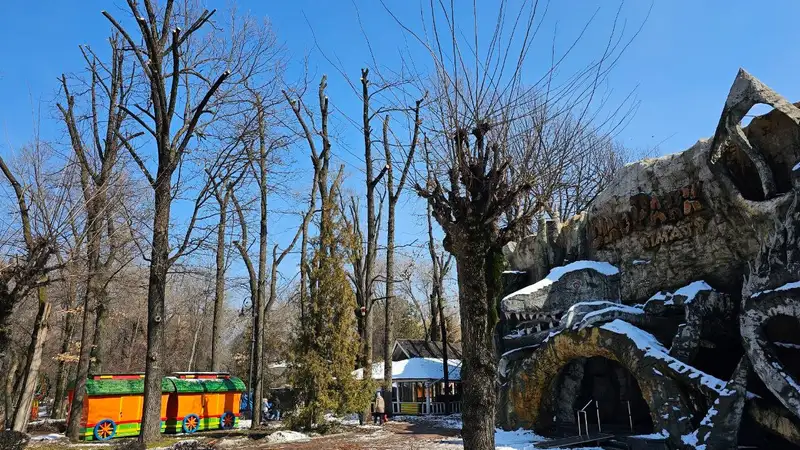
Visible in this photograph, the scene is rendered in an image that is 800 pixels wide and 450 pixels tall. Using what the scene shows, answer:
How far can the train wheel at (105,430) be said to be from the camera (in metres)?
14.9

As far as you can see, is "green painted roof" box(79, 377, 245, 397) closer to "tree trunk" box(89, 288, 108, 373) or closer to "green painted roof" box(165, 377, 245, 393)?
"green painted roof" box(165, 377, 245, 393)

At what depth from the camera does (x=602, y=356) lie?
13.4 meters

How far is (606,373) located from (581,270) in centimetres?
311

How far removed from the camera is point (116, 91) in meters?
17.1

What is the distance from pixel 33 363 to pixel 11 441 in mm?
2140

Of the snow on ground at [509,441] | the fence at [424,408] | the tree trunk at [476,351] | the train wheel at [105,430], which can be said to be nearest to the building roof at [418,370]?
the fence at [424,408]

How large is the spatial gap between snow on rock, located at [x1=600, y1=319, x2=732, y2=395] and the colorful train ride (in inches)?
490

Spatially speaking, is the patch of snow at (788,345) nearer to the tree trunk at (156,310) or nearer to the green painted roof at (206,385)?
the tree trunk at (156,310)

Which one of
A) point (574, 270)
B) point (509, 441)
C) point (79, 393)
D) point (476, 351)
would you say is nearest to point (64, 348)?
point (79, 393)

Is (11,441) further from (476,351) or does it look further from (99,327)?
(476,351)

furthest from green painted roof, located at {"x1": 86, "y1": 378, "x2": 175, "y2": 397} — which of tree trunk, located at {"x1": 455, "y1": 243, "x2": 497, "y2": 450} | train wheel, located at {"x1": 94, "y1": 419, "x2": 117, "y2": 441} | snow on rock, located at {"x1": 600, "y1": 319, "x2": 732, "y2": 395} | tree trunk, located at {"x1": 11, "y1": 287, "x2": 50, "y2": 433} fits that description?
snow on rock, located at {"x1": 600, "y1": 319, "x2": 732, "y2": 395}

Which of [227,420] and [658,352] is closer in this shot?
[658,352]

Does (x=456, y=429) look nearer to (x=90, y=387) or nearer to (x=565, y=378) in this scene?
(x=565, y=378)

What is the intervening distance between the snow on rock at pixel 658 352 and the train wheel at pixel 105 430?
13.3 m
